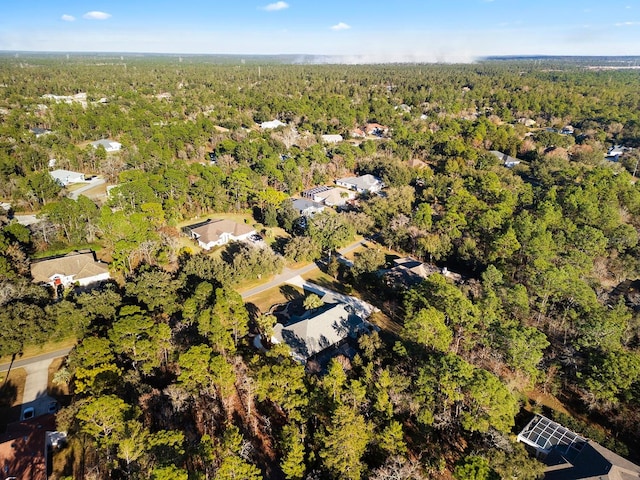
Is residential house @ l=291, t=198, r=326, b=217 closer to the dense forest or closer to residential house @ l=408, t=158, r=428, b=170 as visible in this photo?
the dense forest

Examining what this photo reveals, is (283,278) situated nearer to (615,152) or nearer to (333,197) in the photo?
(333,197)

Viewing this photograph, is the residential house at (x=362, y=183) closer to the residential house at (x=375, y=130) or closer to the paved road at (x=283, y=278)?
the paved road at (x=283, y=278)

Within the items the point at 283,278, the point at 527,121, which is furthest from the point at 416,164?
the point at 527,121

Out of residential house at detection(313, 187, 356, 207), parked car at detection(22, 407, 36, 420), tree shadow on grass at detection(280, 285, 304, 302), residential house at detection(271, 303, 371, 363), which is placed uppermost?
residential house at detection(313, 187, 356, 207)

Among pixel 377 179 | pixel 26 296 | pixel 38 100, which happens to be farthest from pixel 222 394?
pixel 38 100

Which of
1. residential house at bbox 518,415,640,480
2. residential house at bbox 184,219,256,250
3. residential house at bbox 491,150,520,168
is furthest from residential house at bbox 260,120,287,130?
residential house at bbox 518,415,640,480

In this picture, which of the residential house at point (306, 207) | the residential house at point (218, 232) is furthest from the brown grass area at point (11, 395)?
the residential house at point (306, 207)
